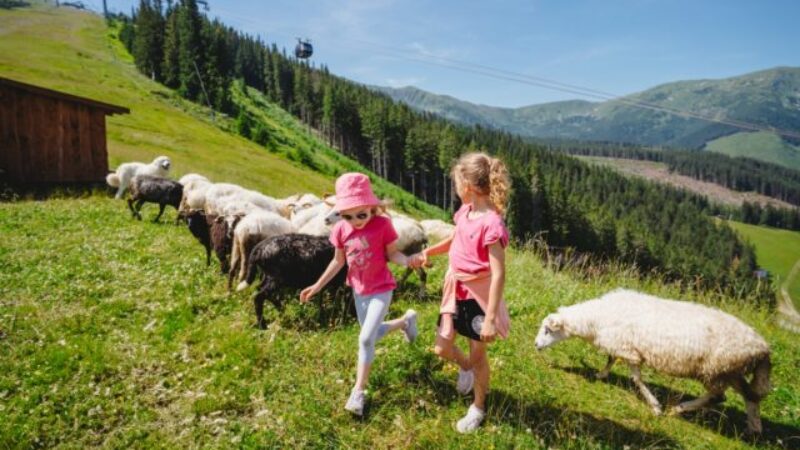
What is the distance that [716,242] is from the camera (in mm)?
147625

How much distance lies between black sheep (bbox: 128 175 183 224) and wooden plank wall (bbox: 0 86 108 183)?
337 inches

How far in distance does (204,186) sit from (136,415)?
11563 mm

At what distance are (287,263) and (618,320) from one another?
5.86m

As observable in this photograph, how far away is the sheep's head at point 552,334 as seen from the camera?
7.38 meters

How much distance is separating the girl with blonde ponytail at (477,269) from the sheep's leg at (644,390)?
2880 millimetres

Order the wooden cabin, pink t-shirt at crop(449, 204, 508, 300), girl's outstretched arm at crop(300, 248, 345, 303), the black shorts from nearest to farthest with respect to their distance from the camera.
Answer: pink t-shirt at crop(449, 204, 508, 300) → the black shorts → girl's outstretched arm at crop(300, 248, 345, 303) → the wooden cabin

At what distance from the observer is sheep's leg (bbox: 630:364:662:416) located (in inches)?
241

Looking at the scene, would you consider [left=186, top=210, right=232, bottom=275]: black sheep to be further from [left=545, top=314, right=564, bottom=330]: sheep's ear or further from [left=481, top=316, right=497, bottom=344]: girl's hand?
[left=481, top=316, right=497, bottom=344]: girl's hand

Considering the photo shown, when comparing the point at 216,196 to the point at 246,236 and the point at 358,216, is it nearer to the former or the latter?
the point at 246,236

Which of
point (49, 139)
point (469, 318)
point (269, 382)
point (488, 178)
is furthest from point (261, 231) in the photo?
point (49, 139)

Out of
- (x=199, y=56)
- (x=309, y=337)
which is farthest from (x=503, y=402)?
(x=199, y=56)

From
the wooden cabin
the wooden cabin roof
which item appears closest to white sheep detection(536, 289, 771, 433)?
the wooden cabin

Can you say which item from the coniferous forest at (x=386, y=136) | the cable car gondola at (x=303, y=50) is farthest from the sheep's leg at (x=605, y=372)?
the cable car gondola at (x=303, y=50)

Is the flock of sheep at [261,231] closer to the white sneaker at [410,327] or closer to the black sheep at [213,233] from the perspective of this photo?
the black sheep at [213,233]
